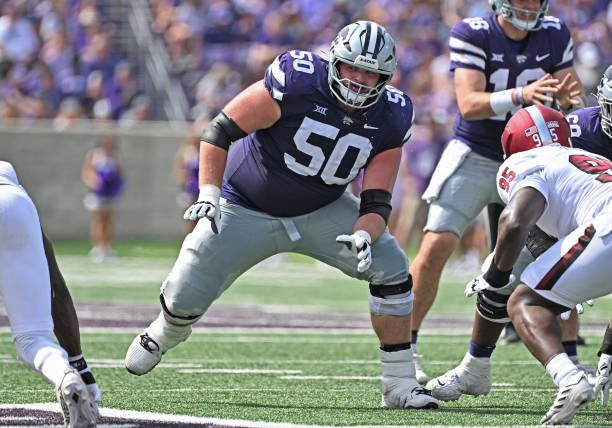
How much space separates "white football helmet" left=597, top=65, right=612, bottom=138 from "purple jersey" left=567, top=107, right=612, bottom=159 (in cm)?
13

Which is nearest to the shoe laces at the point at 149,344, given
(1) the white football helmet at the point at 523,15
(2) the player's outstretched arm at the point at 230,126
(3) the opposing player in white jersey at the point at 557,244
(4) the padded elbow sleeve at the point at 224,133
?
(2) the player's outstretched arm at the point at 230,126

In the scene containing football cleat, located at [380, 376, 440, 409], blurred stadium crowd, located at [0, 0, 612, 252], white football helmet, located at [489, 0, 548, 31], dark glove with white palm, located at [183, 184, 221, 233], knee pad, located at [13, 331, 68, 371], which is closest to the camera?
knee pad, located at [13, 331, 68, 371]

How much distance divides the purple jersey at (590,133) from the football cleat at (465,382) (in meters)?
1.01

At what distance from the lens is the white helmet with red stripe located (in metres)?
4.95

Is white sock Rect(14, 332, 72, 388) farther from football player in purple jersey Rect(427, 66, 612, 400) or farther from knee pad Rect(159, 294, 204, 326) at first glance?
football player in purple jersey Rect(427, 66, 612, 400)

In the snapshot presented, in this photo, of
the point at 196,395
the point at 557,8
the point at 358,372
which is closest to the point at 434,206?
the point at 358,372

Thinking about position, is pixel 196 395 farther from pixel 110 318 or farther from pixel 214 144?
pixel 110 318

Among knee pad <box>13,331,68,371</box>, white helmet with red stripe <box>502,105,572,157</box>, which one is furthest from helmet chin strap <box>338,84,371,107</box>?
knee pad <box>13,331,68,371</box>

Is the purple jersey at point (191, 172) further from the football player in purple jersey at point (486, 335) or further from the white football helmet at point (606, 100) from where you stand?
the white football helmet at point (606, 100)

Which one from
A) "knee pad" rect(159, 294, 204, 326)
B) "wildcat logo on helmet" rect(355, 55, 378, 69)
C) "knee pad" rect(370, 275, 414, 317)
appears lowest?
"knee pad" rect(159, 294, 204, 326)

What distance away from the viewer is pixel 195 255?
5.23 meters

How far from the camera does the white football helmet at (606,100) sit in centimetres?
509

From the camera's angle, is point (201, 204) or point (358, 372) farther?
point (358, 372)

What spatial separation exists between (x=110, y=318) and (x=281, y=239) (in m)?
3.93
